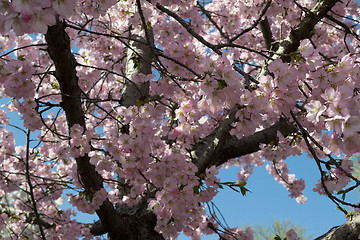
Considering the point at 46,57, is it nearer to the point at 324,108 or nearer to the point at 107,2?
the point at 107,2

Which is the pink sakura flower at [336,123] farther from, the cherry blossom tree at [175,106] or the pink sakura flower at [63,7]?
the pink sakura flower at [63,7]

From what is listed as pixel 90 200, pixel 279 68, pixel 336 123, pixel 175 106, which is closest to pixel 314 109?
pixel 336 123

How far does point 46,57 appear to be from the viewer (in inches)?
178

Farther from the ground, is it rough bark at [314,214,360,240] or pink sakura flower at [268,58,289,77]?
pink sakura flower at [268,58,289,77]

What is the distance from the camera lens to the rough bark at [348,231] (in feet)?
7.77

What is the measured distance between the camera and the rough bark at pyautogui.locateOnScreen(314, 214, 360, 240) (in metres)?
2.37

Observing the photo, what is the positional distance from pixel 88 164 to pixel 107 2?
1.50 m

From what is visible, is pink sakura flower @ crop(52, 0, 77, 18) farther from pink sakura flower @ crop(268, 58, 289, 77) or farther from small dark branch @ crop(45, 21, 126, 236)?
pink sakura flower @ crop(268, 58, 289, 77)

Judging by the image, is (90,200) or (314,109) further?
(90,200)

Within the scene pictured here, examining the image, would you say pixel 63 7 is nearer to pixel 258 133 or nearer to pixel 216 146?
pixel 216 146

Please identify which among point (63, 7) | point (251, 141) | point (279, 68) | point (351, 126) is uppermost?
point (251, 141)

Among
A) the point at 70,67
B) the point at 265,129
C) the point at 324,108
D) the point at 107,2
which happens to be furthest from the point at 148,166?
the point at 265,129

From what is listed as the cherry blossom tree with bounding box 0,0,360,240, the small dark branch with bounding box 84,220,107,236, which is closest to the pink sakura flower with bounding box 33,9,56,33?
the cherry blossom tree with bounding box 0,0,360,240

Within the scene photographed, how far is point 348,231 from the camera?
2406 millimetres
